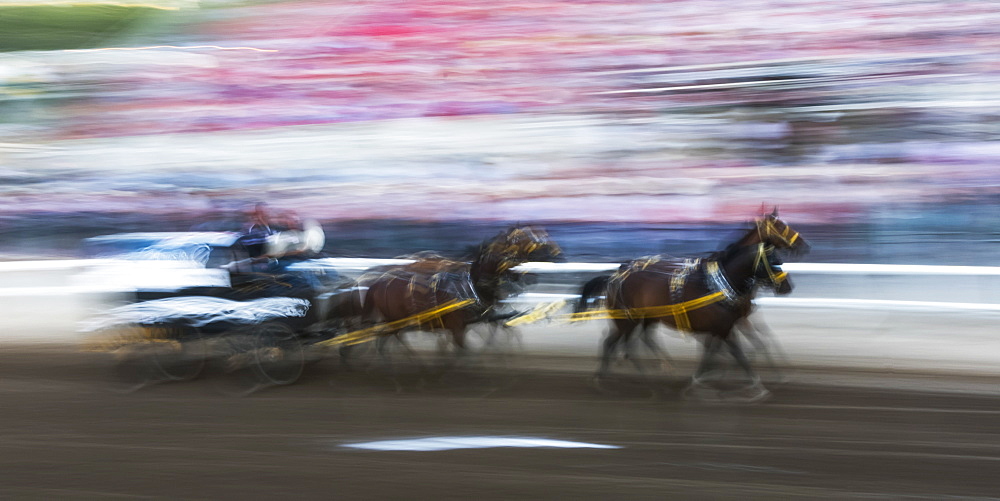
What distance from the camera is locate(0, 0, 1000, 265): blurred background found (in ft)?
32.2

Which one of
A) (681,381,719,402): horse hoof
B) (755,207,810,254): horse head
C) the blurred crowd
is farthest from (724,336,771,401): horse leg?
the blurred crowd

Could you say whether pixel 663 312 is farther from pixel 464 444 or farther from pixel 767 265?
pixel 464 444

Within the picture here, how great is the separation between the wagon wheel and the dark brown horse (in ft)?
2.16

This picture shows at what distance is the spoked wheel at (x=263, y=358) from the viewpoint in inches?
261

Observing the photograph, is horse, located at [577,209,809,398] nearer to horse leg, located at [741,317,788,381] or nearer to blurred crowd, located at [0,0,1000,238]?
horse leg, located at [741,317,788,381]

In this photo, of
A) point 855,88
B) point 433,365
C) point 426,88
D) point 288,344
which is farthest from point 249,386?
point 855,88

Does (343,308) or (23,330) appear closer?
(343,308)

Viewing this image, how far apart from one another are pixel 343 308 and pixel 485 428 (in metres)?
1.83

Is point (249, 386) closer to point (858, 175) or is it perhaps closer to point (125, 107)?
point (858, 175)

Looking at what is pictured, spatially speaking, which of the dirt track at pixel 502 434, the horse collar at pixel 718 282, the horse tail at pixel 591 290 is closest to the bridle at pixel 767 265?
the horse collar at pixel 718 282

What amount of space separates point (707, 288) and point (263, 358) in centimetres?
311

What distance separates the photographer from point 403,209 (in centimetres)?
1149

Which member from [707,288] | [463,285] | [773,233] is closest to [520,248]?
[463,285]

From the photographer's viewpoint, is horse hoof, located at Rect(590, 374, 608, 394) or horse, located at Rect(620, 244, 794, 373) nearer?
horse, located at Rect(620, 244, 794, 373)
